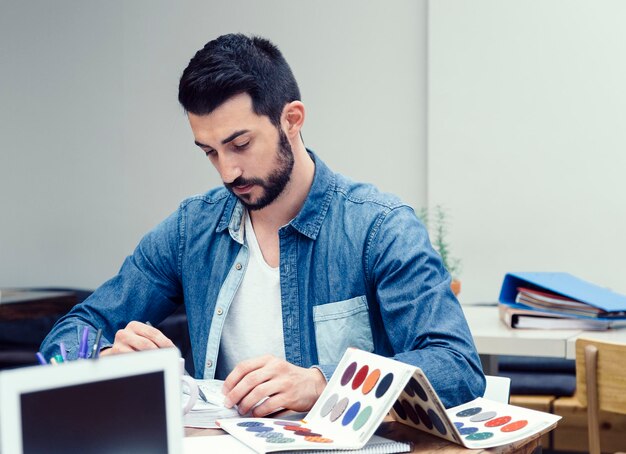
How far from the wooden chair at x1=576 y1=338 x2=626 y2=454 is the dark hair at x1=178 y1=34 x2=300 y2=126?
1.01 meters

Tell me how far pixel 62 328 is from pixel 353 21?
9.35ft

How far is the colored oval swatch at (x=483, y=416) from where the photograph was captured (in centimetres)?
123

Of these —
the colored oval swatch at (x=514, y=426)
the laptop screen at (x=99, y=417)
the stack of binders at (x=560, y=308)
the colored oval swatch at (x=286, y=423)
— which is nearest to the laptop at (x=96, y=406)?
the laptop screen at (x=99, y=417)

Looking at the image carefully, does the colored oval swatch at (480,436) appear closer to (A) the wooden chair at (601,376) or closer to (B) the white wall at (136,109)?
(A) the wooden chair at (601,376)

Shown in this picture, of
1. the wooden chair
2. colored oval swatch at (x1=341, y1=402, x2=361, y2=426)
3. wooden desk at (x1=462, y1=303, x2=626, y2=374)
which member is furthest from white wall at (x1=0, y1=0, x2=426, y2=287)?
colored oval swatch at (x1=341, y1=402, x2=361, y2=426)

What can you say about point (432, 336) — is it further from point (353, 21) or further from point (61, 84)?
point (61, 84)

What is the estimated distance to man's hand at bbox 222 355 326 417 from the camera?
4.09ft

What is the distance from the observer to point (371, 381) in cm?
115

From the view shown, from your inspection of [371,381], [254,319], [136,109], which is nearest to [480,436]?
[371,381]

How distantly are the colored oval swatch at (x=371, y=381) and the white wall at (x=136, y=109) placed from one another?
2.95 metres

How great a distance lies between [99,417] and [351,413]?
0.43 m

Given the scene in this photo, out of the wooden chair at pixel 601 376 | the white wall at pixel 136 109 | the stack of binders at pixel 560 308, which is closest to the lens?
the wooden chair at pixel 601 376

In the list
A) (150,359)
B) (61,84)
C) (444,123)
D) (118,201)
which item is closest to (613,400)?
(150,359)

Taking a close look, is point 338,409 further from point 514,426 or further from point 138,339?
point 138,339
